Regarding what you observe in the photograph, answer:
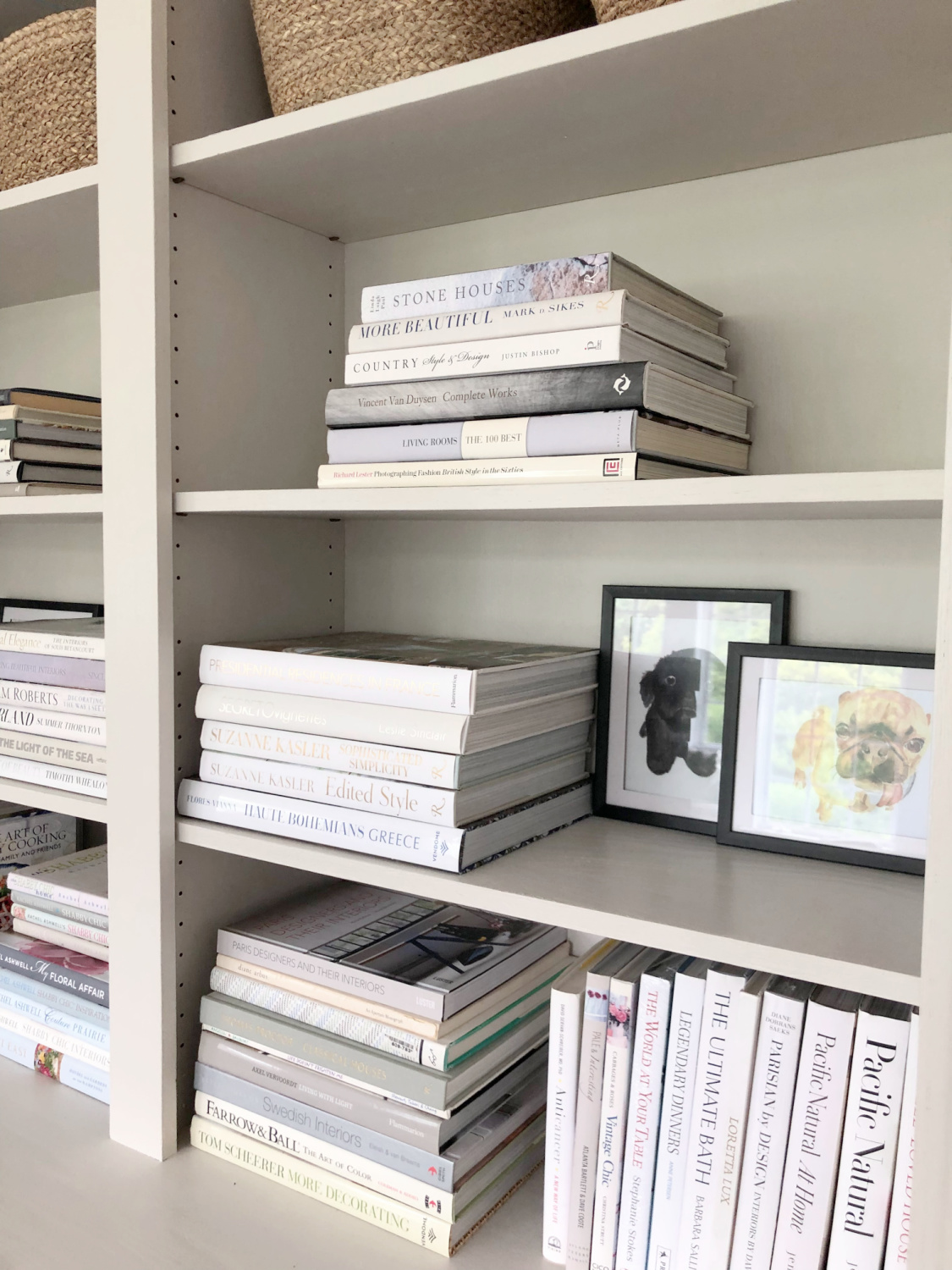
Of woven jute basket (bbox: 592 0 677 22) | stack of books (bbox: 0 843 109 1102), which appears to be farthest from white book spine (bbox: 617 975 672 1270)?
woven jute basket (bbox: 592 0 677 22)

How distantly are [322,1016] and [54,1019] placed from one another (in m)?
0.42

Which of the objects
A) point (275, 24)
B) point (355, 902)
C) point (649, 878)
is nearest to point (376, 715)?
point (649, 878)

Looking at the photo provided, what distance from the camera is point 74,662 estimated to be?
1.12 m

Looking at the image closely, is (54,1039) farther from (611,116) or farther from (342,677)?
(611,116)

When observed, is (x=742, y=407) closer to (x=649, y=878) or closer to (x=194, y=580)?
(x=649, y=878)

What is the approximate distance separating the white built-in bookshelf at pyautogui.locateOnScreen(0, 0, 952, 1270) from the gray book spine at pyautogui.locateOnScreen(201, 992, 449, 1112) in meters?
0.07

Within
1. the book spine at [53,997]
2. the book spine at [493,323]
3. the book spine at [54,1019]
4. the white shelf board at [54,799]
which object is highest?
the book spine at [493,323]

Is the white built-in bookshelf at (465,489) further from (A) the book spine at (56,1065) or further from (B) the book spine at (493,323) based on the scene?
(B) the book spine at (493,323)

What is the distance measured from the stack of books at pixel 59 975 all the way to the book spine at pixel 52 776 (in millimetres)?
146

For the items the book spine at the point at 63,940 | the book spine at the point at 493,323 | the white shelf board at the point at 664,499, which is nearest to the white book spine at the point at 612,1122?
the white shelf board at the point at 664,499

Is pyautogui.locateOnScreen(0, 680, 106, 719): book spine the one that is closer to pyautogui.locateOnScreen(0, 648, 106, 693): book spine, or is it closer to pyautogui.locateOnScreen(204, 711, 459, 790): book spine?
pyautogui.locateOnScreen(0, 648, 106, 693): book spine

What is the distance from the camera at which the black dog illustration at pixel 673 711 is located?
99 centimetres

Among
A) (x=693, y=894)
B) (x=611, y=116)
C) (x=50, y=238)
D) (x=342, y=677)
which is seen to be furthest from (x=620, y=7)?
(x=50, y=238)

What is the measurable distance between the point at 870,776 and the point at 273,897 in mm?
668
